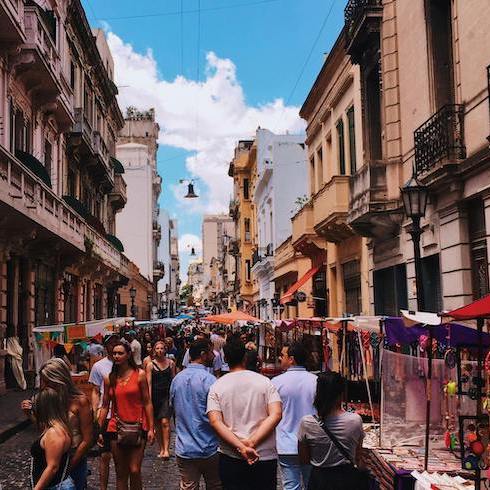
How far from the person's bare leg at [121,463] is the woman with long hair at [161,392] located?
2.55 m

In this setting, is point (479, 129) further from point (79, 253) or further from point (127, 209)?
point (127, 209)

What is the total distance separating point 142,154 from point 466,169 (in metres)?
59.0

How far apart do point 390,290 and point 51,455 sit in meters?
13.9

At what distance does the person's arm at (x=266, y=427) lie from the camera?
515 centimetres

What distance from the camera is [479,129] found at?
37.7ft

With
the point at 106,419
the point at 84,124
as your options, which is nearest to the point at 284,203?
the point at 84,124

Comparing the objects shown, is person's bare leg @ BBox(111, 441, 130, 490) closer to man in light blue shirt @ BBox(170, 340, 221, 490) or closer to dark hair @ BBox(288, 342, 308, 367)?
man in light blue shirt @ BBox(170, 340, 221, 490)

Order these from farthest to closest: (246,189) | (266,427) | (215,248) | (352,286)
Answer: (215,248)
(246,189)
(352,286)
(266,427)

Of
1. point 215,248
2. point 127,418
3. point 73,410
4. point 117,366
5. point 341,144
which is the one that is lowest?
point 127,418

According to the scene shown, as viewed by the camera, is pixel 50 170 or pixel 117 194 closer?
pixel 50 170

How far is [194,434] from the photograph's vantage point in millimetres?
6238

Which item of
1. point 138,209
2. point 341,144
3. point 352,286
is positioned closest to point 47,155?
point 341,144

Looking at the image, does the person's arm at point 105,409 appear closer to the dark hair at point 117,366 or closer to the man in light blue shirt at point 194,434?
the dark hair at point 117,366

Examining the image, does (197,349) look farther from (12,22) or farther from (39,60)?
(39,60)
